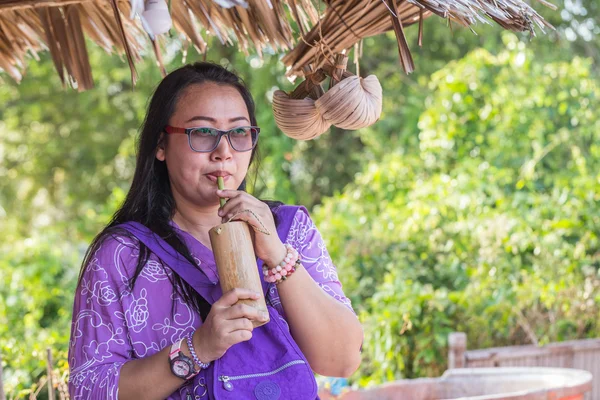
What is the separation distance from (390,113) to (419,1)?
7.51 metres

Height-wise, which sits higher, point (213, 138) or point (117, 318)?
point (213, 138)

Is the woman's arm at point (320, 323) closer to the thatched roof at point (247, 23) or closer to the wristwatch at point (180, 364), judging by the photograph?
the wristwatch at point (180, 364)

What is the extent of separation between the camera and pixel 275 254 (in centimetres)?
191

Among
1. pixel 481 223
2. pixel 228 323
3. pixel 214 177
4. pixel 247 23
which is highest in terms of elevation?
pixel 247 23

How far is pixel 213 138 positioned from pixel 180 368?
0.56m

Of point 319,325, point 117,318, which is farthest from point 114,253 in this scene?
point 319,325

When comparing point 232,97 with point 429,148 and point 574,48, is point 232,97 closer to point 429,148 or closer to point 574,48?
point 429,148

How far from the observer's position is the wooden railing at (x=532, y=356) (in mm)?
4141

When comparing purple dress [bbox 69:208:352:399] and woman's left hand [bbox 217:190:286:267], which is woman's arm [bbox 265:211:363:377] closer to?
woman's left hand [bbox 217:190:286:267]

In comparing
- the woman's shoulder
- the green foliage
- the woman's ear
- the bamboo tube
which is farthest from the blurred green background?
the bamboo tube

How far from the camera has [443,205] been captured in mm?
6133

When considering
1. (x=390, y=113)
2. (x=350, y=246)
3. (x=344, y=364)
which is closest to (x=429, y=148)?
(x=350, y=246)

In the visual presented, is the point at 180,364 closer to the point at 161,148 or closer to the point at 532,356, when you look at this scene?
the point at 161,148

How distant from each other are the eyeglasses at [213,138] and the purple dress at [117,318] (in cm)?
28
